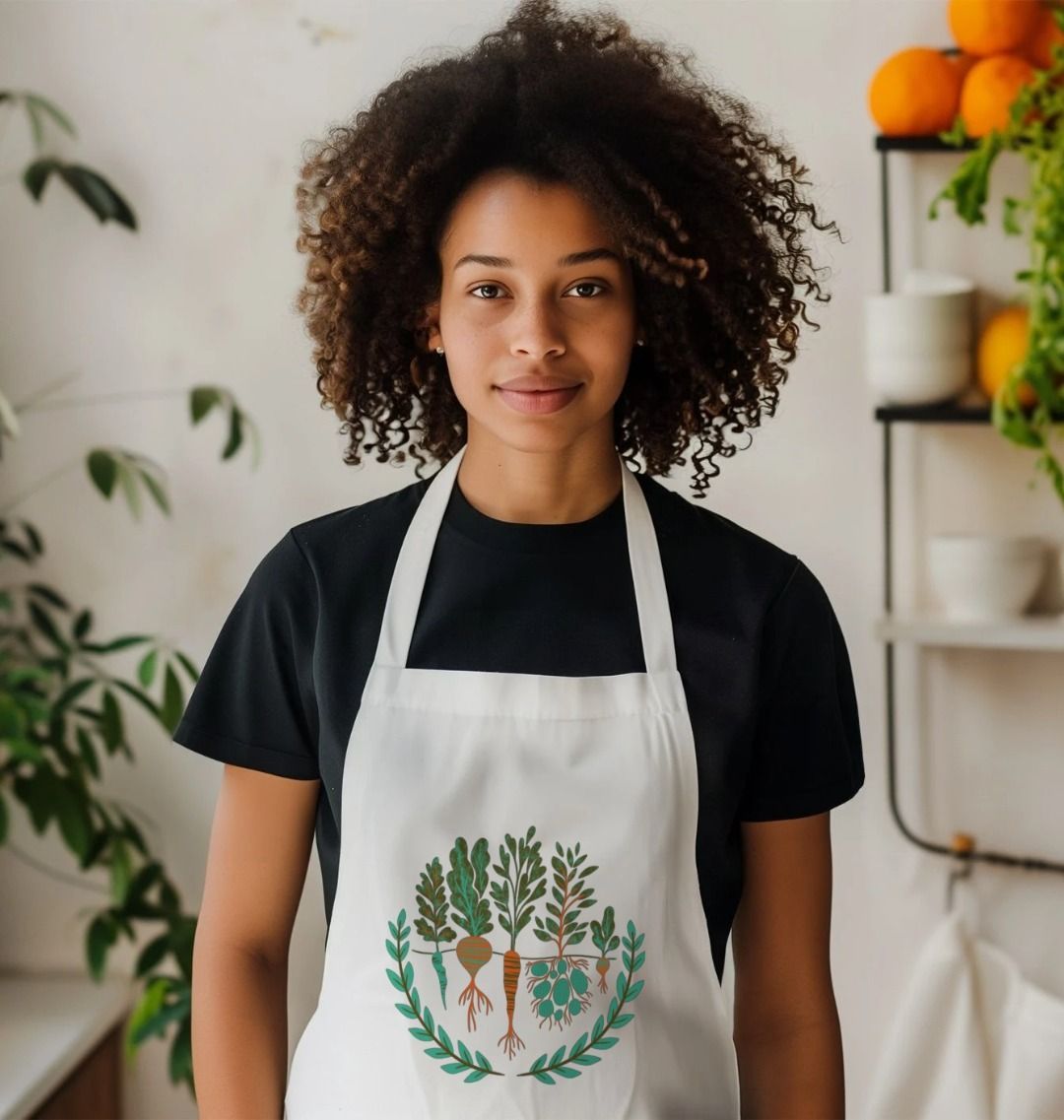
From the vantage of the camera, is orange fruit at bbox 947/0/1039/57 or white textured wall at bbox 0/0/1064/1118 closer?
orange fruit at bbox 947/0/1039/57

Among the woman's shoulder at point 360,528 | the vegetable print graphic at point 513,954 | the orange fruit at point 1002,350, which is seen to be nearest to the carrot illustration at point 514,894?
the vegetable print graphic at point 513,954

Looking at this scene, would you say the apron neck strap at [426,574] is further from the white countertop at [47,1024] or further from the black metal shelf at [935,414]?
the white countertop at [47,1024]

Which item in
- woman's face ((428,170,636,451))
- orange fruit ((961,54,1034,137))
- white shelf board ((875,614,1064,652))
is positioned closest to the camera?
woman's face ((428,170,636,451))

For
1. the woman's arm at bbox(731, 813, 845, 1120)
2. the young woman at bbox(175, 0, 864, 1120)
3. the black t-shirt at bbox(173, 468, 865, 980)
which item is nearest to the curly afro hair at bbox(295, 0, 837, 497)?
the young woman at bbox(175, 0, 864, 1120)

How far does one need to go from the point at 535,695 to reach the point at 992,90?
92 cm

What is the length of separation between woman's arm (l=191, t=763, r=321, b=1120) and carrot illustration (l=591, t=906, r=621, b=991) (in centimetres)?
22

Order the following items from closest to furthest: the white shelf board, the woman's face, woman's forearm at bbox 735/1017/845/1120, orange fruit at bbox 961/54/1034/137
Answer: the woman's face
woman's forearm at bbox 735/1017/845/1120
orange fruit at bbox 961/54/1034/137
the white shelf board

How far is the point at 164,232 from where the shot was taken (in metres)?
1.72

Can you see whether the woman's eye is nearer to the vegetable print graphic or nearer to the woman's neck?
the woman's neck

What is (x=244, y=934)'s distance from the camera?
38.1 inches

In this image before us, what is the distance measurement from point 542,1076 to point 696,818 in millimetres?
193

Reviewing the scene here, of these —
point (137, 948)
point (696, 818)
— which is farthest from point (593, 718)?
point (137, 948)

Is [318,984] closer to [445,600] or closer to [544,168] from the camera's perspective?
[445,600]

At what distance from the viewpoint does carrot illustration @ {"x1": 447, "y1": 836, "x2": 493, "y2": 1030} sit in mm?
897
